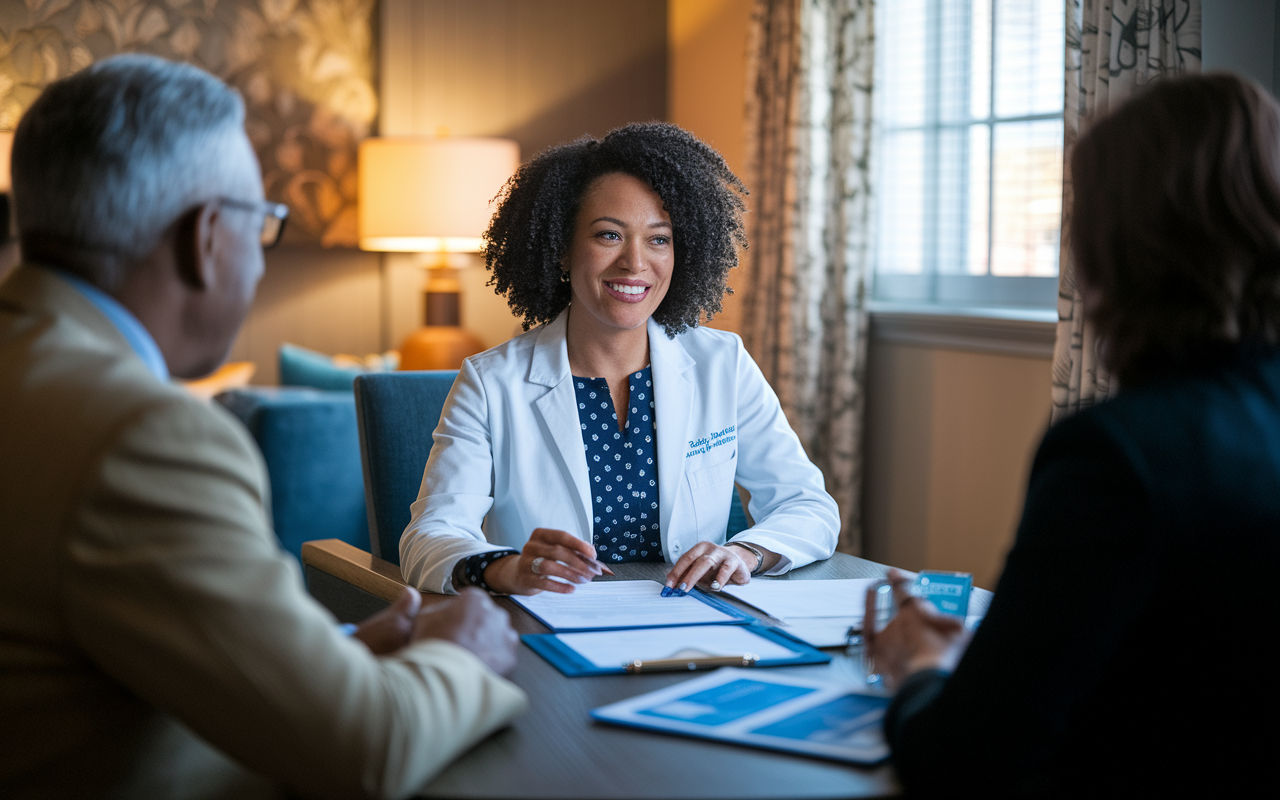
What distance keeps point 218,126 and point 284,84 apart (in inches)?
163

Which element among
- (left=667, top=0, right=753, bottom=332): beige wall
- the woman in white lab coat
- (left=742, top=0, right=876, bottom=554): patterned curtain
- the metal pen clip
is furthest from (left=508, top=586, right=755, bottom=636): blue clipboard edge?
(left=667, top=0, right=753, bottom=332): beige wall

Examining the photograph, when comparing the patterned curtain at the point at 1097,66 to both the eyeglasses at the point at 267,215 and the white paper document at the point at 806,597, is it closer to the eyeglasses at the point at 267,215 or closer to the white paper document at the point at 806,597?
the white paper document at the point at 806,597

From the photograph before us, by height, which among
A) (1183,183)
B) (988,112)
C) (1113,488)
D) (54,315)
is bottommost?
(1113,488)

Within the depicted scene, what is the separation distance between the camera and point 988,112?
3547mm

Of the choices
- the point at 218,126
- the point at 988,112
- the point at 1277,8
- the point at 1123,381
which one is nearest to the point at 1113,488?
the point at 1123,381

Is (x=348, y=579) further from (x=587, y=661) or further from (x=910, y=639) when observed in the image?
(x=910, y=639)

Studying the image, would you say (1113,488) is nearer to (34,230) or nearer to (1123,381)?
(1123,381)

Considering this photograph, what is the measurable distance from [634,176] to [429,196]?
2387 mm

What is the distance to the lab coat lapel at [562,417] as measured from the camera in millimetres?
1972

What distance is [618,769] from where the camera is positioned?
94cm

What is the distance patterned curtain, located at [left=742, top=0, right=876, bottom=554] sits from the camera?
3807 millimetres

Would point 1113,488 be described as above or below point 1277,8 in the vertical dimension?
below

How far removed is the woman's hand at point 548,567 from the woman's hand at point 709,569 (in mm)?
117

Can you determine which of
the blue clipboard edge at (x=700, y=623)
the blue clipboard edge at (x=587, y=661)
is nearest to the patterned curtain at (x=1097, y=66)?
the blue clipboard edge at (x=700, y=623)
